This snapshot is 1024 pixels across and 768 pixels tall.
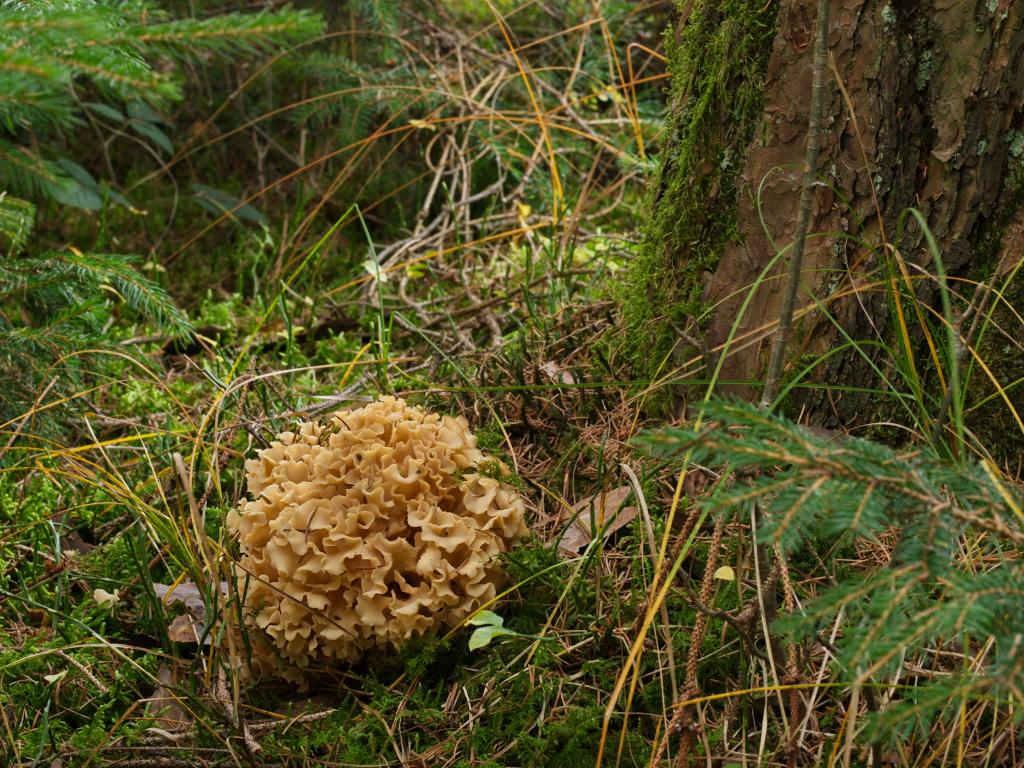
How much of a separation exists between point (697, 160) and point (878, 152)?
49 centimetres

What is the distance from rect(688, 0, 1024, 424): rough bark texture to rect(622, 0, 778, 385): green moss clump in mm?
48

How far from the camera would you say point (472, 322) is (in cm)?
377

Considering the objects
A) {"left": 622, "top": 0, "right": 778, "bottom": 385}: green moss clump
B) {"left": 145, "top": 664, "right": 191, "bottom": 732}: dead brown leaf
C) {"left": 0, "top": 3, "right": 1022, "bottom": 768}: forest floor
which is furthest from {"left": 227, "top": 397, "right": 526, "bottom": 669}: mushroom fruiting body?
{"left": 622, "top": 0, "right": 778, "bottom": 385}: green moss clump

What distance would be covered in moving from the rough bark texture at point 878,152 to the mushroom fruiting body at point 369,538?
2.73 ft

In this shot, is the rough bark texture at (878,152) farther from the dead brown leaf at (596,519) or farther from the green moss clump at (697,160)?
the dead brown leaf at (596,519)

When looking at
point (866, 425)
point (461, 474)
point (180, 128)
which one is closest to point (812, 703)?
point (866, 425)

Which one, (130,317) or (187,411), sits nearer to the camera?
(187,411)

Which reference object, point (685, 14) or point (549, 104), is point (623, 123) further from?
point (685, 14)

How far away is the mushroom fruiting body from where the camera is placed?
230 cm

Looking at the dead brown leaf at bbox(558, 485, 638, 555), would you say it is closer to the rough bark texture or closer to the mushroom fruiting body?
the mushroom fruiting body

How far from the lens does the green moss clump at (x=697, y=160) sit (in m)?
2.55

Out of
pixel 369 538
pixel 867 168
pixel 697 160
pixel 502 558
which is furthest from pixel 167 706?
pixel 867 168

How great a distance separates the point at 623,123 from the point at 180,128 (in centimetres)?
236

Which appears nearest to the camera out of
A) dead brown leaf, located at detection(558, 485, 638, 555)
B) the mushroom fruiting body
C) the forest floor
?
the forest floor
